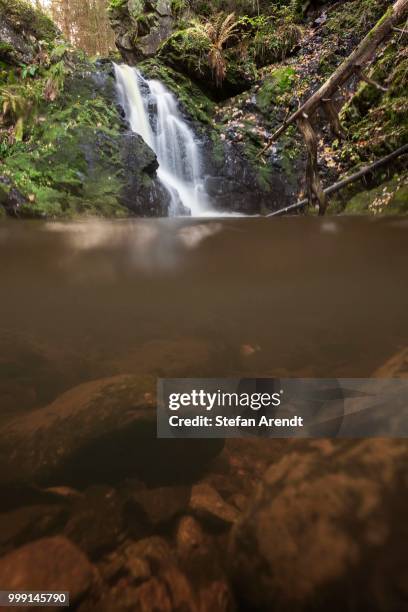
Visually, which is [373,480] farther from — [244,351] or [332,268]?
[332,268]

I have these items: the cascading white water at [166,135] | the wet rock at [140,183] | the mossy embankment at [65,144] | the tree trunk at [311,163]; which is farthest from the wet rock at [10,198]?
the tree trunk at [311,163]

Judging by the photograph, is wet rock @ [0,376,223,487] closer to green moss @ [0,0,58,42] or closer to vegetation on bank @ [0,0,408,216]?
vegetation on bank @ [0,0,408,216]

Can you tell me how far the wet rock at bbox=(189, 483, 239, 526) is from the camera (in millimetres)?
1099

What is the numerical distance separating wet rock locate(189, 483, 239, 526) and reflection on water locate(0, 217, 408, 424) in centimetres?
55

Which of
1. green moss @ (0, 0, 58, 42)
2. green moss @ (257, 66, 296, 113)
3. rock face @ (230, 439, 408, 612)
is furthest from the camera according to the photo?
green moss @ (257, 66, 296, 113)

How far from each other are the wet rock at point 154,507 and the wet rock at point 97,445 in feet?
0.15

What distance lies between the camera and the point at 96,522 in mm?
1061

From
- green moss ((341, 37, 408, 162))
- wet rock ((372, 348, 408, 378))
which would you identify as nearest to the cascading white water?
green moss ((341, 37, 408, 162))

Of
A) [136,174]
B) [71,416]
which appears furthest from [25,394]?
[136,174]

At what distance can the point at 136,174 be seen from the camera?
25.1 ft

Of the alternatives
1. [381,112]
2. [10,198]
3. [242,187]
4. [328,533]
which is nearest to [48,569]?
[328,533]

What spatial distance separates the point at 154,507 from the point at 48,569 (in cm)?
33

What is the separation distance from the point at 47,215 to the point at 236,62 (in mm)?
9300

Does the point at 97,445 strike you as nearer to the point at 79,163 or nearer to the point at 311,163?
the point at 311,163
